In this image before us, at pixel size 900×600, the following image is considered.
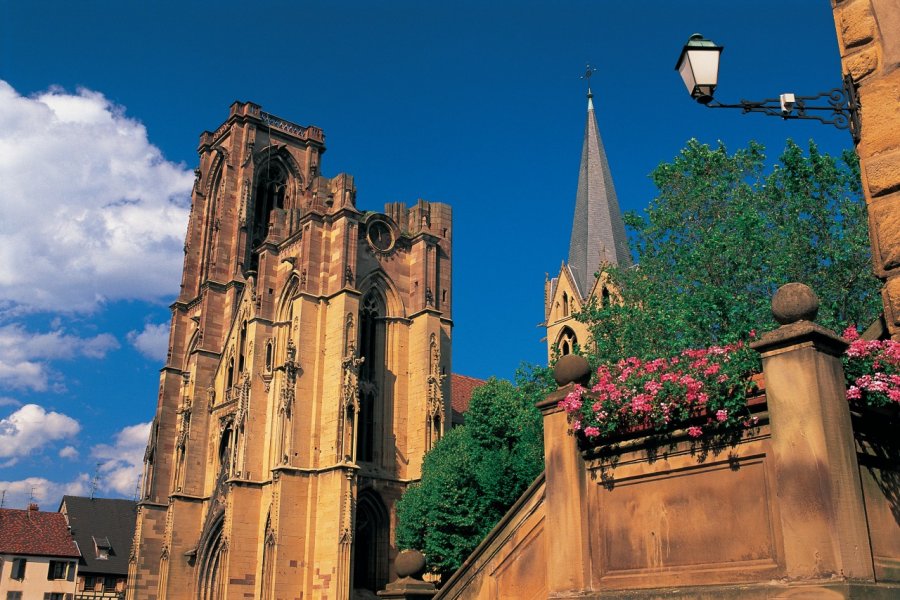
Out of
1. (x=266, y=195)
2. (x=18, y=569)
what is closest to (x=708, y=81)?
(x=266, y=195)

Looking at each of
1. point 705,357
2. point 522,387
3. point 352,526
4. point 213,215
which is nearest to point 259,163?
point 213,215

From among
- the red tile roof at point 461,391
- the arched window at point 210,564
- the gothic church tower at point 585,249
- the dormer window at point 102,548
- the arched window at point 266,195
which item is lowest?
the arched window at point 210,564

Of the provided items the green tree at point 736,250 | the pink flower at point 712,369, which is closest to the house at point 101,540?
the green tree at point 736,250

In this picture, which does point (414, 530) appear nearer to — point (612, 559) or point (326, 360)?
point (326, 360)

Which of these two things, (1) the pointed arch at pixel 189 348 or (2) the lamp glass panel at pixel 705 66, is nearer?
(2) the lamp glass panel at pixel 705 66

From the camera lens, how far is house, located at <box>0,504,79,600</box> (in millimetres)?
51688

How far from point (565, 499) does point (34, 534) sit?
5642cm

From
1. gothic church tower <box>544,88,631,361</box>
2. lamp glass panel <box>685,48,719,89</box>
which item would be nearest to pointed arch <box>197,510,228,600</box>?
gothic church tower <box>544,88,631,361</box>

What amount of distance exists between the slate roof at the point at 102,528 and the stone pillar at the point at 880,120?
5970cm

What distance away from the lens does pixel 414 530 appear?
29.7m

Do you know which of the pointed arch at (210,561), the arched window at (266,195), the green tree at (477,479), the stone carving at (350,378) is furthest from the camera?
the arched window at (266,195)

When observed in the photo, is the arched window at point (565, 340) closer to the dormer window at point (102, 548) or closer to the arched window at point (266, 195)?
the arched window at point (266, 195)

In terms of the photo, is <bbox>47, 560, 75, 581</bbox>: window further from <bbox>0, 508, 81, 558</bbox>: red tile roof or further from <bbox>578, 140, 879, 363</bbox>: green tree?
<bbox>578, 140, 879, 363</bbox>: green tree

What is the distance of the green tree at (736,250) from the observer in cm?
1515
